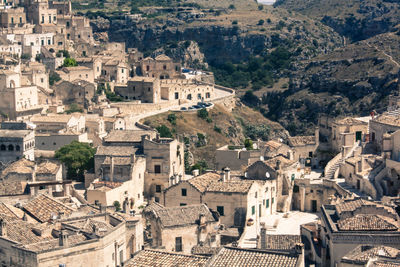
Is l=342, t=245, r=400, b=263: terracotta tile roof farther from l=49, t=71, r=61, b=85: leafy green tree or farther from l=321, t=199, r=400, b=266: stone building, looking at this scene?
l=49, t=71, r=61, b=85: leafy green tree

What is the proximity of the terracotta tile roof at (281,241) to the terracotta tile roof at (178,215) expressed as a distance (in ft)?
15.0

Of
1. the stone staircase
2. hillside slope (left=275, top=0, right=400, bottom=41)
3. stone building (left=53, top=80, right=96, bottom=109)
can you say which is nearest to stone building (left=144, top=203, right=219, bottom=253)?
the stone staircase

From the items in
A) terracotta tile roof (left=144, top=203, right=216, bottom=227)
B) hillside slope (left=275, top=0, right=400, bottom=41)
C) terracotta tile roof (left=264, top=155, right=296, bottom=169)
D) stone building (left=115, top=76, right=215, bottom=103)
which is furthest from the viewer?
hillside slope (left=275, top=0, right=400, bottom=41)

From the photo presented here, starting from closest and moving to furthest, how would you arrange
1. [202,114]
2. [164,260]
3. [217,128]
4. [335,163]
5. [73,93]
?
[164,260]
[335,163]
[73,93]
[217,128]
[202,114]

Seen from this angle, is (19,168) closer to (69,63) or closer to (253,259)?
(253,259)

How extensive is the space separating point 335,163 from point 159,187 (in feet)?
43.6

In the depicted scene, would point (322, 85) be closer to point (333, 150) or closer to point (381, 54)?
point (381, 54)

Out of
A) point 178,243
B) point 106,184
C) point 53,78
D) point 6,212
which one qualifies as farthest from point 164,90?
point 6,212

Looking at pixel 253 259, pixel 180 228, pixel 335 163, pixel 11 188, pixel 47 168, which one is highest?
pixel 253 259

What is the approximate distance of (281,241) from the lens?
41.8 metres

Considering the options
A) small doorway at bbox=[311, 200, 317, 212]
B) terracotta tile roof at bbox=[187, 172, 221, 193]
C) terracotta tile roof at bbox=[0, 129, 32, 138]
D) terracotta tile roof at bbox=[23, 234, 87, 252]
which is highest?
terracotta tile roof at bbox=[23, 234, 87, 252]

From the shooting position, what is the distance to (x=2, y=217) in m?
40.3

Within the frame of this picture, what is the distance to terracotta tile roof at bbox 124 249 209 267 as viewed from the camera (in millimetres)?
34906

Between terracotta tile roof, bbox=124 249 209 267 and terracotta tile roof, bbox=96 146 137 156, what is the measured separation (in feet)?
82.8
